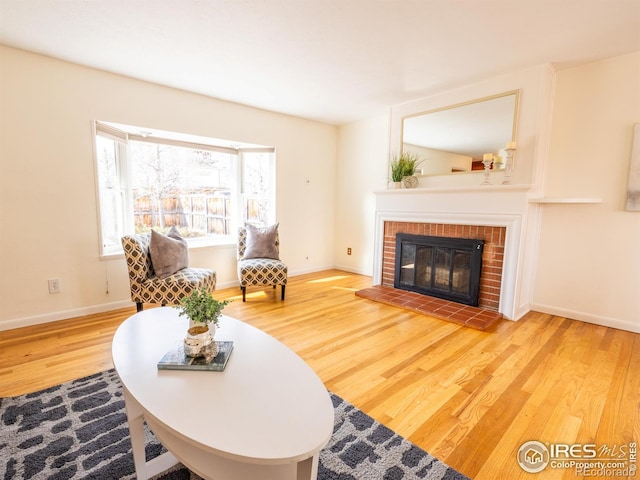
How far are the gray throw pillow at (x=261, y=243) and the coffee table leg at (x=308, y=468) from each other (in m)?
3.08

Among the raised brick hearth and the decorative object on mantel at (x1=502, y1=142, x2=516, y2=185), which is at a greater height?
the decorative object on mantel at (x1=502, y1=142, x2=516, y2=185)

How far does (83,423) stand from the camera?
1.57 m

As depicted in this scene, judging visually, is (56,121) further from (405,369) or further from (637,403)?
(637,403)

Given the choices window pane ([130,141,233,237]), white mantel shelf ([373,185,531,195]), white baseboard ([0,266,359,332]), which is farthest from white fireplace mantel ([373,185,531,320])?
white baseboard ([0,266,359,332])

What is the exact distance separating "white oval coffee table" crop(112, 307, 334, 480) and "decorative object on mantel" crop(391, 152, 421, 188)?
120 inches

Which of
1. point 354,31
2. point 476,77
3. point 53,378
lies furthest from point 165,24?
point 476,77

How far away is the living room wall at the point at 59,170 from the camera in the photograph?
2.65m

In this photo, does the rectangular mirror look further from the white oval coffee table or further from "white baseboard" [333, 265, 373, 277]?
the white oval coffee table

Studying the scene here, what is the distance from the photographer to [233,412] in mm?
1038

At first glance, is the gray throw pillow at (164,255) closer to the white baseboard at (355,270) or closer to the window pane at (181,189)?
the window pane at (181,189)

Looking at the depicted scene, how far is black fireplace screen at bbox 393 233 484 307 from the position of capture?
10.9ft

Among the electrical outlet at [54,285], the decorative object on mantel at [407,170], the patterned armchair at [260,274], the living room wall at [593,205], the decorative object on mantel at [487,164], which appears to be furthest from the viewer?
the decorative object on mantel at [407,170]

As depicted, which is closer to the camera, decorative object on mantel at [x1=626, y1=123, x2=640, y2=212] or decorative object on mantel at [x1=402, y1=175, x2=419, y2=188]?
decorative object on mantel at [x1=626, y1=123, x2=640, y2=212]

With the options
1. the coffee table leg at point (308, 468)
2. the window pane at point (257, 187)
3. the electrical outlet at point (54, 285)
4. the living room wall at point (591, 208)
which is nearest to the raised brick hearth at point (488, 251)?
the living room wall at point (591, 208)
